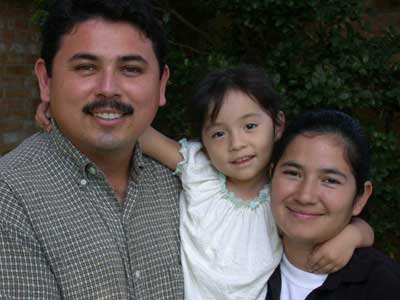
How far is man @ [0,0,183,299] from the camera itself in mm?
1834

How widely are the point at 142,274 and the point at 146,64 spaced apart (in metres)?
0.76

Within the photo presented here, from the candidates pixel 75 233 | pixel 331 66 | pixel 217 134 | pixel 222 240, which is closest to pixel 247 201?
pixel 222 240

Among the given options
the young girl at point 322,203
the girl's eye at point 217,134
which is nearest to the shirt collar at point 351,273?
the young girl at point 322,203

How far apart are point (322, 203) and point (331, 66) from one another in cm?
160

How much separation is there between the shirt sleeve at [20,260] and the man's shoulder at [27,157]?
0.36 feet

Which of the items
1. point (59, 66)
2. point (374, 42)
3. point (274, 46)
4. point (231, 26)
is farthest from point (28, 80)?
point (59, 66)

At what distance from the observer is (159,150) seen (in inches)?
98.3

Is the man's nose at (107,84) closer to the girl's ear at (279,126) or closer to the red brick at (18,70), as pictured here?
the girl's ear at (279,126)

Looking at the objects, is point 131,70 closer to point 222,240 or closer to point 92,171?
point 92,171

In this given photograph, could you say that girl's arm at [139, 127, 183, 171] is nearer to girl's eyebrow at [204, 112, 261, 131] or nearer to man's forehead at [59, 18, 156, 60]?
girl's eyebrow at [204, 112, 261, 131]

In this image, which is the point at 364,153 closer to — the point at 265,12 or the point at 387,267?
the point at 387,267

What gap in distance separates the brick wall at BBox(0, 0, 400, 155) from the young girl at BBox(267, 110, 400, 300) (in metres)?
4.12

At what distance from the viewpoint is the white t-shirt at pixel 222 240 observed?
223 centimetres

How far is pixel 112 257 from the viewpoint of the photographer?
1.95 metres
